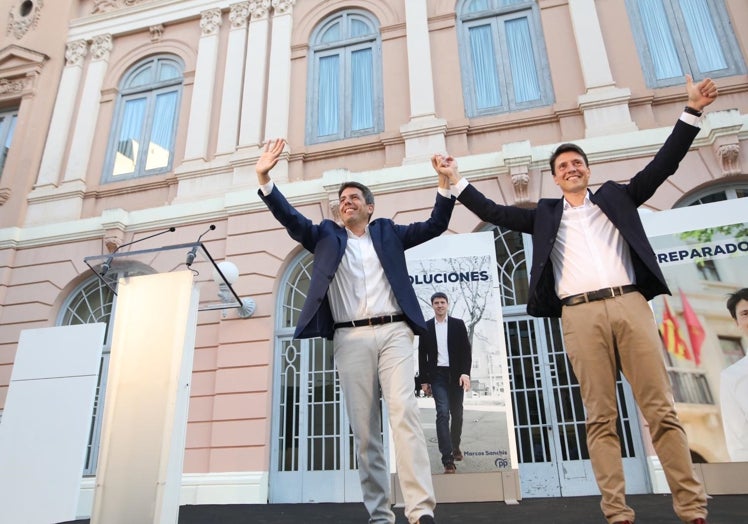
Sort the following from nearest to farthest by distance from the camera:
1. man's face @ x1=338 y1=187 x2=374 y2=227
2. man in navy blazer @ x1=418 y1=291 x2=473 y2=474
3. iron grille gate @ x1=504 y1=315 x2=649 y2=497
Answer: man's face @ x1=338 y1=187 x2=374 y2=227 < man in navy blazer @ x1=418 y1=291 x2=473 y2=474 < iron grille gate @ x1=504 y1=315 x2=649 y2=497

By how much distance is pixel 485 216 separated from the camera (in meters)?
2.89

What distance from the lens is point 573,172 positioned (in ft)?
9.14

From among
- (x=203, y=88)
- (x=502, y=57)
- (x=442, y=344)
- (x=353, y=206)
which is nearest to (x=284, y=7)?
(x=203, y=88)

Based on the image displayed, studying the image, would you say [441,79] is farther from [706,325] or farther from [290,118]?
[706,325]

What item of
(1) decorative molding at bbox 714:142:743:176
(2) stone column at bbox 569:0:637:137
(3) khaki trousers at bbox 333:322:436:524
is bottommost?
(3) khaki trousers at bbox 333:322:436:524

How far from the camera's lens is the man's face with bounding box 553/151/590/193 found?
9.12ft

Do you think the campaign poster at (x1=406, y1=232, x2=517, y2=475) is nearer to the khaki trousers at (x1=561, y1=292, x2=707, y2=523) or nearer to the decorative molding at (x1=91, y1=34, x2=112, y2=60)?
the khaki trousers at (x1=561, y1=292, x2=707, y2=523)

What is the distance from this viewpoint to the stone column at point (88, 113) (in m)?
8.65

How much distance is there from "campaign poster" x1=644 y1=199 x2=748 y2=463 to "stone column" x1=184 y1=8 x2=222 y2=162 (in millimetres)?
6192

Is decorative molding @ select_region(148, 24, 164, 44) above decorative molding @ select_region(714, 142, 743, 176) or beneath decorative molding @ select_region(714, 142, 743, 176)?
above

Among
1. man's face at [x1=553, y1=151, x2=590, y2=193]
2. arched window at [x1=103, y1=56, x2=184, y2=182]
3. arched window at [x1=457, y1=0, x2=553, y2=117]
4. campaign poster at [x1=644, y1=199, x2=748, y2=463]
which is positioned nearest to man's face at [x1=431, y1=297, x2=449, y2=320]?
campaign poster at [x1=644, y1=199, x2=748, y2=463]

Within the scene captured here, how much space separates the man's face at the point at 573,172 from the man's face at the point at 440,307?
291cm

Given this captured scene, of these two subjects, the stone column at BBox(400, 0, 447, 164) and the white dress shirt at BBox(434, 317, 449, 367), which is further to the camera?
the stone column at BBox(400, 0, 447, 164)

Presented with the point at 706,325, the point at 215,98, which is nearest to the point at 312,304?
the point at 706,325
